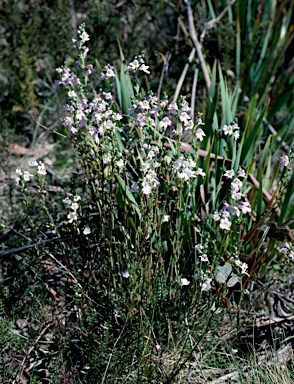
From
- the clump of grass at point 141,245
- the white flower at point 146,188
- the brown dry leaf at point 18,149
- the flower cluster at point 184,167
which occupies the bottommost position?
the brown dry leaf at point 18,149

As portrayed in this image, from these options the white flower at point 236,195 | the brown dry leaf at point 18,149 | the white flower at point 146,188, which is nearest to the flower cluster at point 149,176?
the white flower at point 146,188

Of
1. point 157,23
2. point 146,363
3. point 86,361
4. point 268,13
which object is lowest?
point 86,361

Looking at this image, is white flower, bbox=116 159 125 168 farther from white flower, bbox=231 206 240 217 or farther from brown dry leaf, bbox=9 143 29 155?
brown dry leaf, bbox=9 143 29 155

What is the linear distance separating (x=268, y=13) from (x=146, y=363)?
10.5 ft

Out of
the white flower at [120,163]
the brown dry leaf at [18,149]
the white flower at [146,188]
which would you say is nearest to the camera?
the white flower at [146,188]

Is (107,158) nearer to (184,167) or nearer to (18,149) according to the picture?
(184,167)

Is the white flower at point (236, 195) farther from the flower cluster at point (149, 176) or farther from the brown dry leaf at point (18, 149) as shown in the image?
the brown dry leaf at point (18, 149)

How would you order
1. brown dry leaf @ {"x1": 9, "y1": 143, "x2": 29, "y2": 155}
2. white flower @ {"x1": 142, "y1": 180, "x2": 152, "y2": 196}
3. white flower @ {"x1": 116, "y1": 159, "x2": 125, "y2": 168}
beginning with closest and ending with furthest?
white flower @ {"x1": 142, "y1": 180, "x2": 152, "y2": 196} < white flower @ {"x1": 116, "y1": 159, "x2": 125, "y2": 168} < brown dry leaf @ {"x1": 9, "y1": 143, "x2": 29, "y2": 155}

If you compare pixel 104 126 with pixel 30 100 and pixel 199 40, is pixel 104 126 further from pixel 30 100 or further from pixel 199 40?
pixel 30 100

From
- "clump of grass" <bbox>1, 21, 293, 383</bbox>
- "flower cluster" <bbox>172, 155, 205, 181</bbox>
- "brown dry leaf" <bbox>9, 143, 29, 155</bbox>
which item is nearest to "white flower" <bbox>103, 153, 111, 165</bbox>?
"clump of grass" <bbox>1, 21, 293, 383</bbox>

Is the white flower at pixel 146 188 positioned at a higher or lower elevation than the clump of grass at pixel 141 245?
higher

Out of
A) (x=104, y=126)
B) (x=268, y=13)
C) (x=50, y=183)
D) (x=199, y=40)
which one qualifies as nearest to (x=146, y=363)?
(x=104, y=126)

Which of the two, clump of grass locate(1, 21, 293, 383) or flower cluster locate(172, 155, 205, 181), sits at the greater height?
flower cluster locate(172, 155, 205, 181)

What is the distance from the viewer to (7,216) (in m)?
2.88
